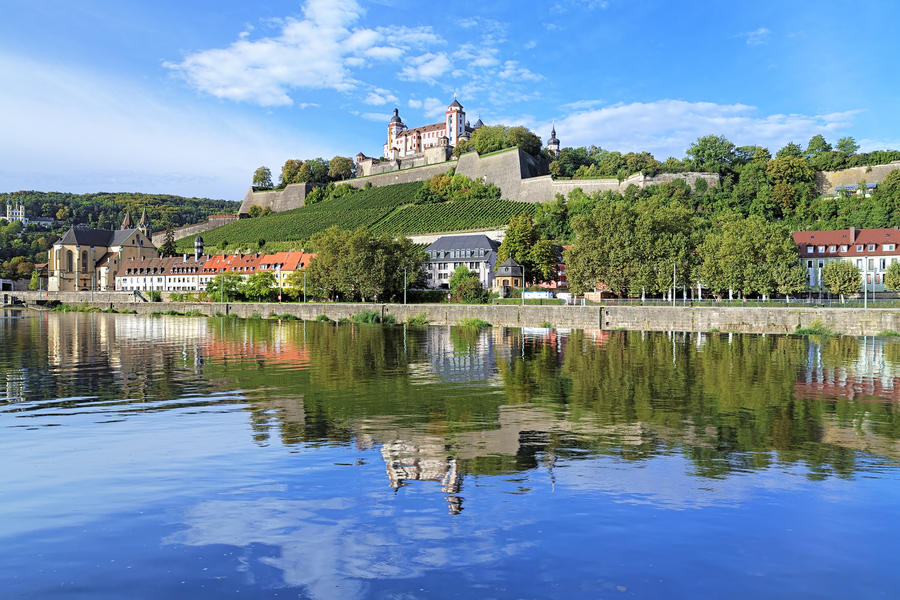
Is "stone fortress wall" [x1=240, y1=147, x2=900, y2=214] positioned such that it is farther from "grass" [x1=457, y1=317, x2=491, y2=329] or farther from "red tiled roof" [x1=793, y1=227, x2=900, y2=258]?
"grass" [x1=457, y1=317, x2=491, y2=329]

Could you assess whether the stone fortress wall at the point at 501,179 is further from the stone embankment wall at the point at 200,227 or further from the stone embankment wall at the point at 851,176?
the stone embankment wall at the point at 851,176

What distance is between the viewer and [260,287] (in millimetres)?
79375

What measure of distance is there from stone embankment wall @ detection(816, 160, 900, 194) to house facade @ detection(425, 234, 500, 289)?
1813 inches

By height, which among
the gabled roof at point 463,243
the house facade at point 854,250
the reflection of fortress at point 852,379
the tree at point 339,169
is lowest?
the reflection of fortress at point 852,379

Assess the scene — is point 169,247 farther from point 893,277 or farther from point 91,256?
point 893,277

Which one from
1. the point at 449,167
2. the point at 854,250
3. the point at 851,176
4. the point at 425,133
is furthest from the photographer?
the point at 425,133

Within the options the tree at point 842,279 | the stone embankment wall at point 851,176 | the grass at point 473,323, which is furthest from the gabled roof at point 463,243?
the stone embankment wall at point 851,176

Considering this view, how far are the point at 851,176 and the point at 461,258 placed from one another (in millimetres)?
54027

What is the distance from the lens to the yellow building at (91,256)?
114 m

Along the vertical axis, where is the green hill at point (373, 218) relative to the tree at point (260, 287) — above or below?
above

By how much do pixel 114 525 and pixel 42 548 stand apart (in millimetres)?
892

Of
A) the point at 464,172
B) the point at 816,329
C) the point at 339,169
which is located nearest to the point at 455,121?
the point at 339,169

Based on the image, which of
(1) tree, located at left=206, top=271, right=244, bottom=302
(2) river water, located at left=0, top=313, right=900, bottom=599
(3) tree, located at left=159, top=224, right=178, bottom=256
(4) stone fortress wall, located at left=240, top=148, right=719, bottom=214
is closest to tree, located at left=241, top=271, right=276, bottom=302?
(1) tree, located at left=206, top=271, right=244, bottom=302

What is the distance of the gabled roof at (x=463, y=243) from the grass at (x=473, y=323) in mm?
27560
